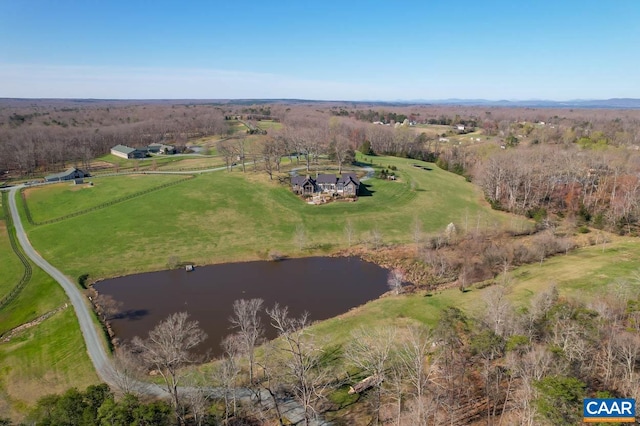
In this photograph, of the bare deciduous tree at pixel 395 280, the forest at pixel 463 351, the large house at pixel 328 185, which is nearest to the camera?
the forest at pixel 463 351

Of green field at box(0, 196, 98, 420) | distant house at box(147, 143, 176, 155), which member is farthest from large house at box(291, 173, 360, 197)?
distant house at box(147, 143, 176, 155)

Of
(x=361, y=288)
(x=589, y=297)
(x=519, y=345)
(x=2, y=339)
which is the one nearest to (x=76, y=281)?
(x=2, y=339)

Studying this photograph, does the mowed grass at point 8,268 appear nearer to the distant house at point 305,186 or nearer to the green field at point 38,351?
the green field at point 38,351

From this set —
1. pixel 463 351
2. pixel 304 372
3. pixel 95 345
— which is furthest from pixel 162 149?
pixel 463 351

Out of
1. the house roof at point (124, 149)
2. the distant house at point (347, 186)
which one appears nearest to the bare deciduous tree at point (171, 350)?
the distant house at point (347, 186)

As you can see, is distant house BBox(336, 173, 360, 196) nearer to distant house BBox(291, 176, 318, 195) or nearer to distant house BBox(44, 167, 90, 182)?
distant house BBox(291, 176, 318, 195)

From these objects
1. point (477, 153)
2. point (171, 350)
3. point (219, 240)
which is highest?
point (477, 153)

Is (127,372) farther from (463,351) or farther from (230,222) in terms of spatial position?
(230,222)
